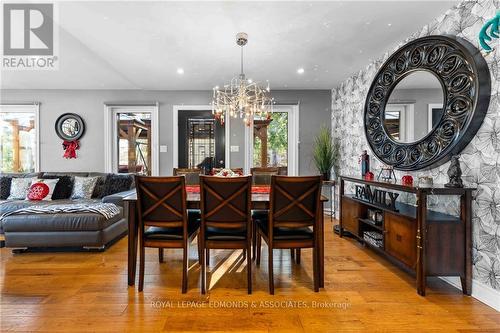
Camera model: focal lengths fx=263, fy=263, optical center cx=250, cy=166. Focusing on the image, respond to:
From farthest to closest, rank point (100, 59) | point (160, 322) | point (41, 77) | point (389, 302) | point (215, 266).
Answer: point (41, 77)
point (100, 59)
point (215, 266)
point (389, 302)
point (160, 322)

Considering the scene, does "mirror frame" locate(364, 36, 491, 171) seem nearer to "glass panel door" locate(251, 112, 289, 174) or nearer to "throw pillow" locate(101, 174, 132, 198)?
"glass panel door" locate(251, 112, 289, 174)

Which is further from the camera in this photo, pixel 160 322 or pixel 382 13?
pixel 382 13

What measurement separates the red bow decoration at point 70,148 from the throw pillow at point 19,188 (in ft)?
3.65

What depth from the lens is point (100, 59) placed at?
3725 mm

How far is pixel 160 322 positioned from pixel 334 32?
10.4ft

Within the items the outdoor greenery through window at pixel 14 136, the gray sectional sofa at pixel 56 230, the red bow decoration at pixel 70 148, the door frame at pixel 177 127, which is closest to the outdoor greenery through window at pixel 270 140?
the door frame at pixel 177 127

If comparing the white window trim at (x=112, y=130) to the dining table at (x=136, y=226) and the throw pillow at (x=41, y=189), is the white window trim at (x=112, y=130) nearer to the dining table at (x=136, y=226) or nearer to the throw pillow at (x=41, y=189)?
the throw pillow at (x=41, y=189)

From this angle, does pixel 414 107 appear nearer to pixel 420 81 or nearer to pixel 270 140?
pixel 420 81

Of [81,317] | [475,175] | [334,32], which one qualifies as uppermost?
[334,32]

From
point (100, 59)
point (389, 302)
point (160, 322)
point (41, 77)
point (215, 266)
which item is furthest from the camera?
point (41, 77)

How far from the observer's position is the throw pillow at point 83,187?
412cm

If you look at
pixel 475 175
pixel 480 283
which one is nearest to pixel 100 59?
pixel 475 175

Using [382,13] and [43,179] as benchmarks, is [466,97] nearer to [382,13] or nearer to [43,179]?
[382,13]

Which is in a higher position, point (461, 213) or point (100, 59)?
point (100, 59)
